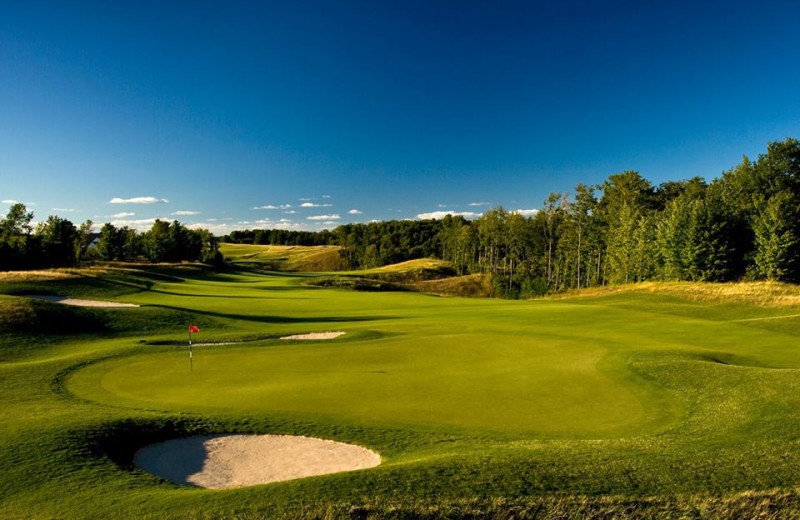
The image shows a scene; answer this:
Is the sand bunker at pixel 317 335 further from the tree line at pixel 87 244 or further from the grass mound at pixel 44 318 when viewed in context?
the tree line at pixel 87 244

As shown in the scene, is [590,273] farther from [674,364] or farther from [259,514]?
[259,514]

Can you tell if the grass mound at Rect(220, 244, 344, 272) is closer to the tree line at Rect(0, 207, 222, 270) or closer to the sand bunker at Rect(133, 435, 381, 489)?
the tree line at Rect(0, 207, 222, 270)

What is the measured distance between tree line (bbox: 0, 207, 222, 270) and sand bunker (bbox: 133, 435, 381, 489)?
2767 inches

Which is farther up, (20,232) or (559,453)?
(20,232)

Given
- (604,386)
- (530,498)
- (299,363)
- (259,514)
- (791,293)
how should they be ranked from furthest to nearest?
1. (791,293)
2. (299,363)
3. (604,386)
4. (530,498)
5. (259,514)

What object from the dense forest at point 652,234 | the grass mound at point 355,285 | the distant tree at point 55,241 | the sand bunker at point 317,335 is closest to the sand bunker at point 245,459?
the sand bunker at point 317,335

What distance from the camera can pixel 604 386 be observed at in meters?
15.5

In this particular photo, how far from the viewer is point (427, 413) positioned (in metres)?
12.7

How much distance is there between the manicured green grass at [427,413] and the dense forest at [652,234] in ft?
104

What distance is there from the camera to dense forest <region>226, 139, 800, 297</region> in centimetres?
5606

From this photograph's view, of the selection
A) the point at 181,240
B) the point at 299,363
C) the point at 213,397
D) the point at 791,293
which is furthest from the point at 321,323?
the point at 181,240

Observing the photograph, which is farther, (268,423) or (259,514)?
(268,423)

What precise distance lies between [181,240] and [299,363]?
10115 cm

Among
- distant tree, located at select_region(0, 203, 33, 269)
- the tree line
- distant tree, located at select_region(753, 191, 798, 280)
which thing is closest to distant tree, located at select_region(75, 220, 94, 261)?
the tree line
